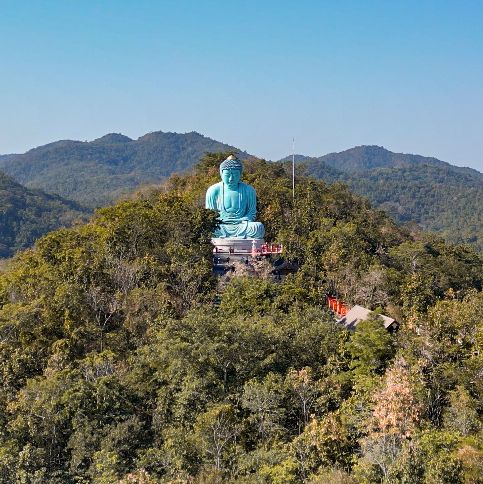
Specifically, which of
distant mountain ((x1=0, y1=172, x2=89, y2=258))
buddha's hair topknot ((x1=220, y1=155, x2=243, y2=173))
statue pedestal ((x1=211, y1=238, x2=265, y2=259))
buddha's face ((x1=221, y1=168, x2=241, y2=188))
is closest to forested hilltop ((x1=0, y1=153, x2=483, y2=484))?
statue pedestal ((x1=211, y1=238, x2=265, y2=259))

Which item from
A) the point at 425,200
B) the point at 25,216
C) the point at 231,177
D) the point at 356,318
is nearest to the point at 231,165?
the point at 231,177

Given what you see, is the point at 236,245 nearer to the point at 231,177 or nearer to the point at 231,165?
the point at 231,177

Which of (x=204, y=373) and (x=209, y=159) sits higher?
(x=209, y=159)

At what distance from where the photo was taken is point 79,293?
57.8 ft

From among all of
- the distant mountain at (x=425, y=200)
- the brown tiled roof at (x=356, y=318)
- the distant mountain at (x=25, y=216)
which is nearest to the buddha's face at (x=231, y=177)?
the brown tiled roof at (x=356, y=318)

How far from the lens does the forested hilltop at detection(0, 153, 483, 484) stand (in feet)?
38.0

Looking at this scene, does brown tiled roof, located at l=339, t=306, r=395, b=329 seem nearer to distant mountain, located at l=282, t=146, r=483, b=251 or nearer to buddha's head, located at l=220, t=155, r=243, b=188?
buddha's head, located at l=220, t=155, r=243, b=188

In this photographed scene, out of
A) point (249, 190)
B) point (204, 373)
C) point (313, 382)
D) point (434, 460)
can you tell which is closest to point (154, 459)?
point (204, 373)

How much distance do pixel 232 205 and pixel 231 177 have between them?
123 centimetres

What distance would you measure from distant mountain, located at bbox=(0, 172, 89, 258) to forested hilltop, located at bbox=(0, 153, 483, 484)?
227ft

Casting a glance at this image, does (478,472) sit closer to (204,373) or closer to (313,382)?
(313,382)

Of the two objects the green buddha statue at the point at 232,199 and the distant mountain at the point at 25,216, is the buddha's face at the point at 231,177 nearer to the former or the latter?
the green buddha statue at the point at 232,199

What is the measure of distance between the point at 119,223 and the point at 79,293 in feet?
14.2

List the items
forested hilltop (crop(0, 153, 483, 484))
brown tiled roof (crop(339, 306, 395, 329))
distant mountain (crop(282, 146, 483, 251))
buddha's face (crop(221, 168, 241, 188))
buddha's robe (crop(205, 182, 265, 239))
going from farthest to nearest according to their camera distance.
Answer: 1. distant mountain (crop(282, 146, 483, 251))
2. buddha's face (crop(221, 168, 241, 188))
3. buddha's robe (crop(205, 182, 265, 239))
4. brown tiled roof (crop(339, 306, 395, 329))
5. forested hilltop (crop(0, 153, 483, 484))
